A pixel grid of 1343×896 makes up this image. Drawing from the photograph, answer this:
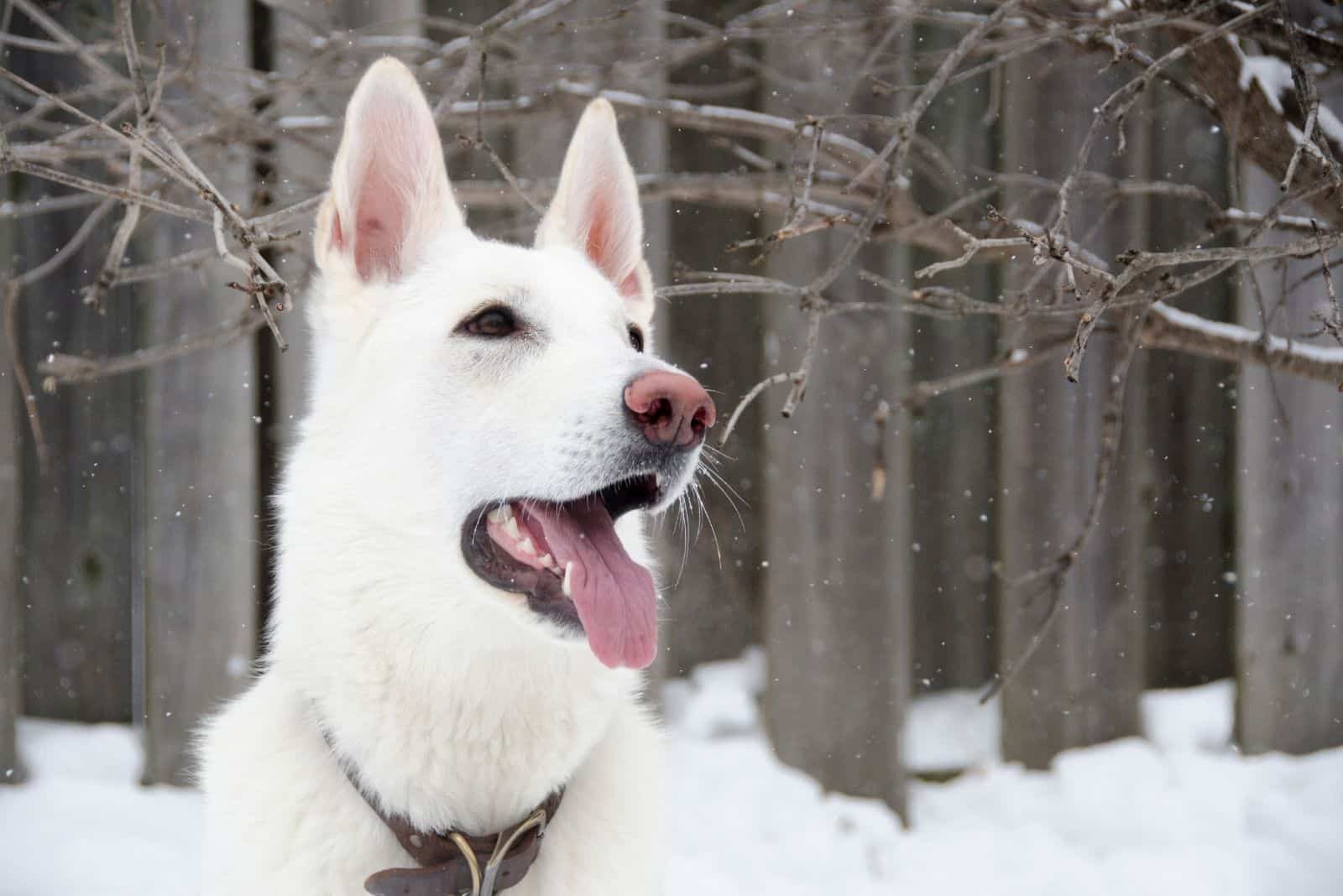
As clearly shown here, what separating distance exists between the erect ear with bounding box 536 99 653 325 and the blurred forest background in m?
0.63

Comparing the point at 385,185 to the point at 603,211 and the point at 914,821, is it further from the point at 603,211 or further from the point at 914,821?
the point at 914,821

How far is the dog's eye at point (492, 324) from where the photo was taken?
2.29m

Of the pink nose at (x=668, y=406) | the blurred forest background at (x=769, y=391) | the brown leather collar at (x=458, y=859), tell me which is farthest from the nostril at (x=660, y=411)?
the blurred forest background at (x=769, y=391)

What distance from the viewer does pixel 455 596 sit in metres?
2.15

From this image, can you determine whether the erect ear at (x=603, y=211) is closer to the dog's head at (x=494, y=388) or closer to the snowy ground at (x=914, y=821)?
the dog's head at (x=494, y=388)

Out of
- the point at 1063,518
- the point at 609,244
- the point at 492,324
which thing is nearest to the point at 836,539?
the point at 1063,518

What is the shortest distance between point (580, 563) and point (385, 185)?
1.03 m

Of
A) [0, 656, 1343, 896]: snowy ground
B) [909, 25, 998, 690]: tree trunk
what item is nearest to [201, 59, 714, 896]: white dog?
[0, 656, 1343, 896]: snowy ground

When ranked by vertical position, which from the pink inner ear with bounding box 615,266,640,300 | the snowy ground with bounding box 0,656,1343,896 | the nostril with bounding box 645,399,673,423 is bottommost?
the snowy ground with bounding box 0,656,1343,896

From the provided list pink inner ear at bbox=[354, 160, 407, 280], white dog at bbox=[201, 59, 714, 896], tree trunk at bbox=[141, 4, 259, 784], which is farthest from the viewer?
tree trunk at bbox=[141, 4, 259, 784]

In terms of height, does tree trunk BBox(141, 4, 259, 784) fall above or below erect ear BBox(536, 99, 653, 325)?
below

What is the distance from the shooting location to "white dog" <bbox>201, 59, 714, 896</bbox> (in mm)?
2014

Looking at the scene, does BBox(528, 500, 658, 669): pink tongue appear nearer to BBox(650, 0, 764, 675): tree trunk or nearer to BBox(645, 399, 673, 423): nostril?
BBox(645, 399, 673, 423): nostril

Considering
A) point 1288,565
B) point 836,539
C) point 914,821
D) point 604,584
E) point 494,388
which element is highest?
point 494,388
